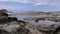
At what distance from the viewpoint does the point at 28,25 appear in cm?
220

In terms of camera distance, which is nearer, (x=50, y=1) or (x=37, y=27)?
(x=37, y=27)

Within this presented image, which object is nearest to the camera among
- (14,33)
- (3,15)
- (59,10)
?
(14,33)

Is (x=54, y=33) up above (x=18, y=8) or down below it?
below

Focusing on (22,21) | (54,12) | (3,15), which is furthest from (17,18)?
(54,12)

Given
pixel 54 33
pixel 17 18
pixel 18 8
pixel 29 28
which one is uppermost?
pixel 18 8

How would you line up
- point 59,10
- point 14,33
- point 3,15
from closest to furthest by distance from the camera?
point 14,33, point 3,15, point 59,10

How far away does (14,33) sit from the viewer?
6.70 ft

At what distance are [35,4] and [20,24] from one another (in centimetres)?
48

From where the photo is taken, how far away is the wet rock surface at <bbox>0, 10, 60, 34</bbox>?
209cm

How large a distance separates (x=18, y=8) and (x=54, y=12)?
0.65 metres

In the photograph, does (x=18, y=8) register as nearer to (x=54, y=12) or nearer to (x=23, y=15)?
(x=23, y=15)

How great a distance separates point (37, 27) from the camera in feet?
7.32

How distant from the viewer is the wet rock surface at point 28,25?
209cm

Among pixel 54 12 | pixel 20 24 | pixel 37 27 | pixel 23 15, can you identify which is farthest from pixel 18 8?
pixel 54 12
